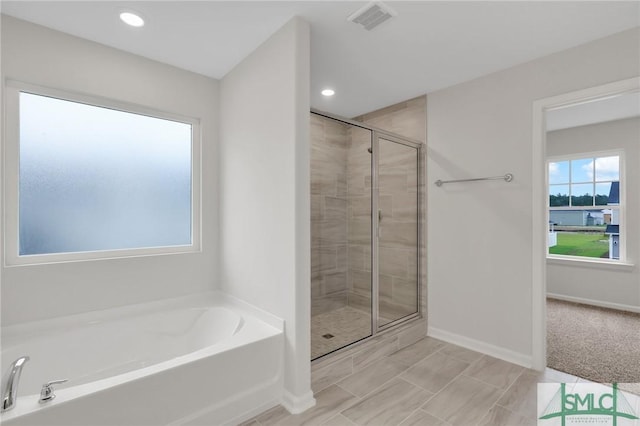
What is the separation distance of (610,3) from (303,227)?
2230 millimetres

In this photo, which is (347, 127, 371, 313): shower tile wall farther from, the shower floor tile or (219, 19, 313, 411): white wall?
(219, 19, 313, 411): white wall

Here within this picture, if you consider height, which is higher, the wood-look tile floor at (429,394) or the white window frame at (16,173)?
the white window frame at (16,173)

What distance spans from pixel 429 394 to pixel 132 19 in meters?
3.11

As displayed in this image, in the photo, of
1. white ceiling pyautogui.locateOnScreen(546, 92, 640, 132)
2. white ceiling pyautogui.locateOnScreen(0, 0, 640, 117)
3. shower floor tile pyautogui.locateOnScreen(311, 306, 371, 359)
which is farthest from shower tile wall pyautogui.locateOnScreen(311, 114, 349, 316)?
white ceiling pyautogui.locateOnScreen(546, 92, 640, 132)

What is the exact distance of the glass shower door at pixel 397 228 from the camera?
2.97 metres

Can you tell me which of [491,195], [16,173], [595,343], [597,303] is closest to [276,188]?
[16,173]

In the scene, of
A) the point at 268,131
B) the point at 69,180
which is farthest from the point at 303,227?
the point at 69,180

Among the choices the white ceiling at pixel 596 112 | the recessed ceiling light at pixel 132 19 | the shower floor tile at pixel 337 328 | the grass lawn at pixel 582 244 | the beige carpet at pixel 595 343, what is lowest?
the beige carpet at pixel 595 343

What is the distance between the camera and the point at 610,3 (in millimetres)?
1822

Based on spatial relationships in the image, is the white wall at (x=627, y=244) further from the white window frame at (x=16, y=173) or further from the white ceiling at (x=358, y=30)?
the white window frame at (x=16, y=173)

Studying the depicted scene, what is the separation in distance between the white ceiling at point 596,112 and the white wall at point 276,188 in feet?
10.0

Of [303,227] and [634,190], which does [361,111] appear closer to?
[303,227]

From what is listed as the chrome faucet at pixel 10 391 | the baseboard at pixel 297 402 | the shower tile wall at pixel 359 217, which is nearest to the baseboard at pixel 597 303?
the shower tile wall at pixel 359 217

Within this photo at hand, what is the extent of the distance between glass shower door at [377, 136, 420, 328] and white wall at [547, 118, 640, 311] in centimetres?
275
